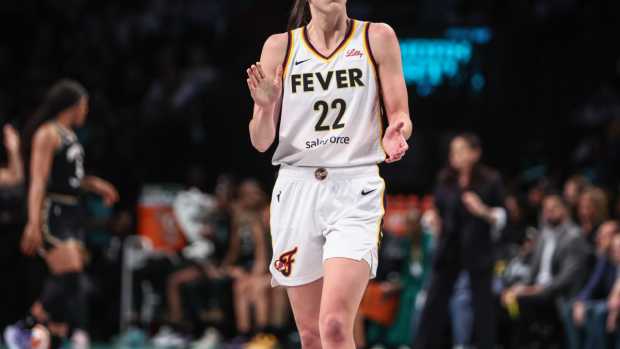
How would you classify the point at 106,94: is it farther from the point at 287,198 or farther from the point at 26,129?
the point at 287,198

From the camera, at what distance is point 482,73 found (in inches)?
512

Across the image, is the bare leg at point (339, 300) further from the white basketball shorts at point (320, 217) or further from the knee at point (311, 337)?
the knee at point (311, 337)

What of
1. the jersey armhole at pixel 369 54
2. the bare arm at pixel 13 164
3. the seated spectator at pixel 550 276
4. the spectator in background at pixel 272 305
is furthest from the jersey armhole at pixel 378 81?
the spectator in background at pixel 272 305

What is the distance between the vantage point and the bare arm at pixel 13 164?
764cm

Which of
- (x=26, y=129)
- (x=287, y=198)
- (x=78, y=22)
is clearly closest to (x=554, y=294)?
(x=26, y=129)

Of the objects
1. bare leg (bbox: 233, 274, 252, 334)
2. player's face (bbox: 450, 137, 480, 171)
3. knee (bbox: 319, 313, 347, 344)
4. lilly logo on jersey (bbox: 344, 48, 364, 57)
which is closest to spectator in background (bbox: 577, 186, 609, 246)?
player's face (bbox: 450, 137, 480, 171)

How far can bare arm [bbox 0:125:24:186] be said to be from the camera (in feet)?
25.1

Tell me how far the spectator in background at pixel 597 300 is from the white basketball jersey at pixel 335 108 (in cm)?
470

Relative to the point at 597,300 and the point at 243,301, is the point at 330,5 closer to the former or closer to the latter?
the point at 597,300

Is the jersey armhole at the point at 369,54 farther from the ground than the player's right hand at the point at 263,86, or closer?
farther from the ground

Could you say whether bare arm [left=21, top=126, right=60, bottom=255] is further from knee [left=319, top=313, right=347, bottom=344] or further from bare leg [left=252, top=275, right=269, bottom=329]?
bare leg [left=252, top=275, right=269, bottom=329]

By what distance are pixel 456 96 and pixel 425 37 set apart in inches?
31.8

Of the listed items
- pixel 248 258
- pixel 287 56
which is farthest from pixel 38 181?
pixel 248 258

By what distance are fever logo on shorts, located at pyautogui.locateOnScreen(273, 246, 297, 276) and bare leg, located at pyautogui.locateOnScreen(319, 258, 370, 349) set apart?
0.68ft
